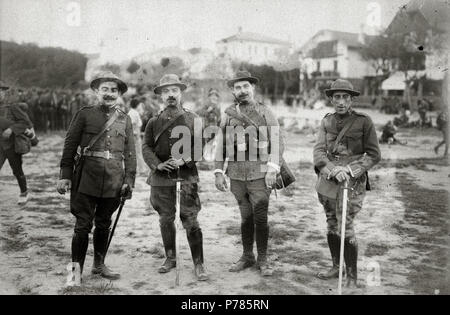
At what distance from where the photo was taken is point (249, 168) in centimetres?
518

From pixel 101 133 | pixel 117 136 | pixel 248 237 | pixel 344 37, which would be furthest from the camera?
pixel 344 37

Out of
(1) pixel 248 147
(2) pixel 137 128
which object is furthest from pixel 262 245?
(2) pixel 137 128

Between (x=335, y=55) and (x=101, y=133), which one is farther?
(x=335, y=55)

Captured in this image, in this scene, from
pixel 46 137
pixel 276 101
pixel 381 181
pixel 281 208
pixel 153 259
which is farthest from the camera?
pixel 276 101

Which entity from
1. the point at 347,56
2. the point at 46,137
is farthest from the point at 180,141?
the point at 347,56

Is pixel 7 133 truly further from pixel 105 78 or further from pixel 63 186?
pixel 105 78

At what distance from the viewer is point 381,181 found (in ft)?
36.1

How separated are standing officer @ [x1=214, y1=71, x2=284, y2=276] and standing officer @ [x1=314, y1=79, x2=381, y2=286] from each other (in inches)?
21.5

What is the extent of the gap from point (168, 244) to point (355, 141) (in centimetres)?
238

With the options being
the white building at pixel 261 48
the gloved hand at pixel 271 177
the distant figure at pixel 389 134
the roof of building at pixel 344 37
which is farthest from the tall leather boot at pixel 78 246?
the roof of building at pixel 344 37

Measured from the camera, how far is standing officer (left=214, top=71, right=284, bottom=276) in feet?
16.9

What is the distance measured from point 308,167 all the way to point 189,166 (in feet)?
28.1

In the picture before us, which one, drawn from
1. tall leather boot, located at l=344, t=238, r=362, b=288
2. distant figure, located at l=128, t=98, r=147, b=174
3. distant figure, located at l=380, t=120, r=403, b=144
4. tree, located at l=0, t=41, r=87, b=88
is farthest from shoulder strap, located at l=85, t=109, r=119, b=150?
tree, located at l=0, t=41, r=87, b=88

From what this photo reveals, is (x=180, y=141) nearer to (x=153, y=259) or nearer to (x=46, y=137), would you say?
(x=153, y=259)
